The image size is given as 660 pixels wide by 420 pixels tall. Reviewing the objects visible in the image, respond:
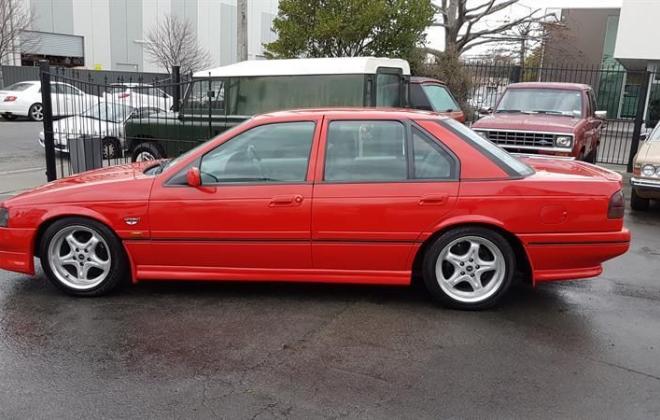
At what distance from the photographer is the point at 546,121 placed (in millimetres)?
10203

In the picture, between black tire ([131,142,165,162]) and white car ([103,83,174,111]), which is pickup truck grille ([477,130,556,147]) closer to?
white car ([103,83,174,111])

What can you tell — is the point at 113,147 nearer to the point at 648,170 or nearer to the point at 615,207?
the point at 648,170

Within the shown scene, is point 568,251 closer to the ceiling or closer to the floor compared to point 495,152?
closer to the floor

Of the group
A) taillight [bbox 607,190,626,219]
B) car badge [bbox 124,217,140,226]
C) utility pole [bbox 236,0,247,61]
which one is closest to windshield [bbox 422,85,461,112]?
utility pole [bbox 236,0,247,61]

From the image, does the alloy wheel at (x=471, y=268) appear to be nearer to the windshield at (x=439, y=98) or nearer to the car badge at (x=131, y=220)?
the car badge at (x=131, y=220)

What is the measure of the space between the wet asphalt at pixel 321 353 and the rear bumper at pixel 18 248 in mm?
290

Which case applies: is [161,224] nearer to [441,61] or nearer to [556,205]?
[556,205]

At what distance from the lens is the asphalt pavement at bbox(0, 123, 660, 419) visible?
10.9 ft

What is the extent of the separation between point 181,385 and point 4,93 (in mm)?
22476

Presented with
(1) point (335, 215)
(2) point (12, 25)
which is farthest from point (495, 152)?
(2) point (12, 25)

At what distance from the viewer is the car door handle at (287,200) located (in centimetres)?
450

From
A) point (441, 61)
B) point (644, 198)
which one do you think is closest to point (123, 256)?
point (644, 198)

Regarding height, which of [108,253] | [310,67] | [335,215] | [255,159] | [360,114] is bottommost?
[108,253]

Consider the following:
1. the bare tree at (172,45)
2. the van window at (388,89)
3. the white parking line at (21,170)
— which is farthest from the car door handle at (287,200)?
the bare tree at (172,45)
